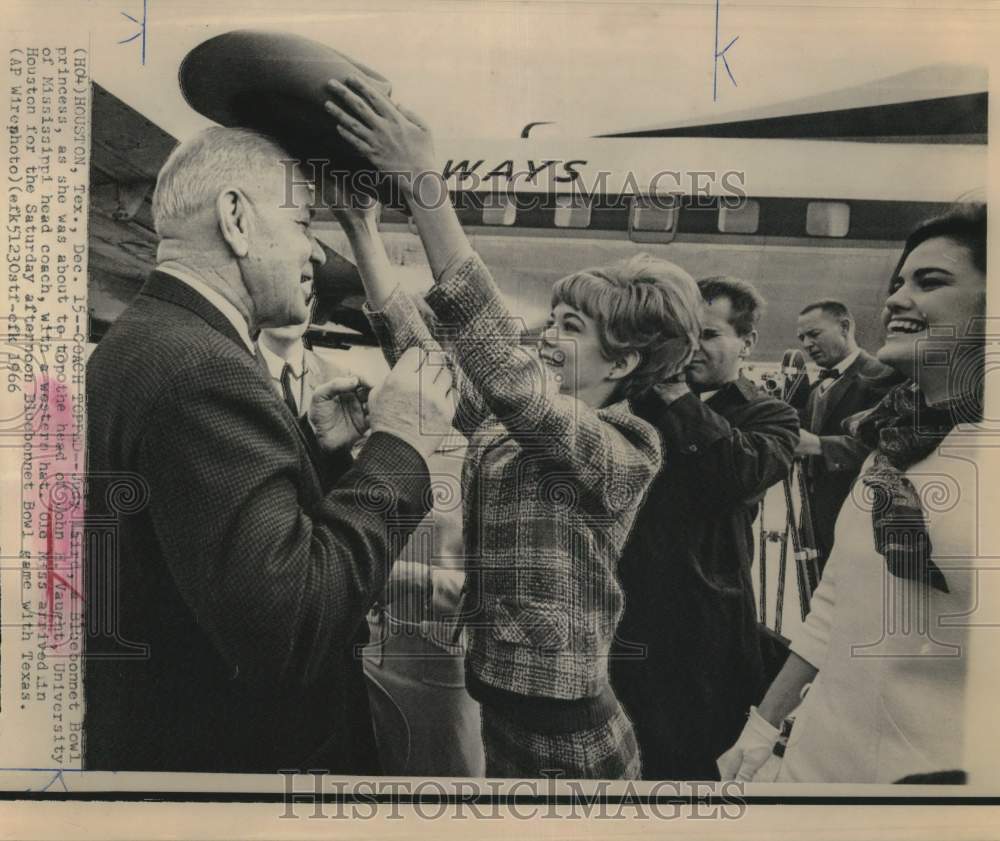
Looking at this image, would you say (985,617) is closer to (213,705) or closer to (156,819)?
(213,705)

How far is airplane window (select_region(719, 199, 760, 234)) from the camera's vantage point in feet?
6.91

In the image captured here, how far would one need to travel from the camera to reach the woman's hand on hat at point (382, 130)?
6.70ft

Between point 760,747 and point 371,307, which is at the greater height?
point 371,307

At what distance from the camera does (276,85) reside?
2.02m

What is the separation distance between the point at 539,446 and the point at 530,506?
15 cm

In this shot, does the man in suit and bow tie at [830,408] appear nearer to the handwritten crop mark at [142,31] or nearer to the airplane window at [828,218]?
the airplane window at [828,218]

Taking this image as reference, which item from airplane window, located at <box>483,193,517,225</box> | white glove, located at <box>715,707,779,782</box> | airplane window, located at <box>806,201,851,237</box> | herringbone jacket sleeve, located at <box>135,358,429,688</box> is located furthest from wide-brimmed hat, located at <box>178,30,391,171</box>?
white glove, located at <box>715,707,779,782</box>

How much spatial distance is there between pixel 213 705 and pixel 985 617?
189 cm

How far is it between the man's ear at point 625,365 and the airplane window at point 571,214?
336mm

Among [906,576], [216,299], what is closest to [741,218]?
[906,576]

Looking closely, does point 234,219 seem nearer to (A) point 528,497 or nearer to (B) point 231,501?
(B) point 231,501

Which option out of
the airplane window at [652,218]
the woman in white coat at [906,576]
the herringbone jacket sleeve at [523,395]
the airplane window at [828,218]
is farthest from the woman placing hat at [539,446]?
the woman in white coat at [906,576]

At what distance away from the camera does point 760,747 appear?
6.95ft

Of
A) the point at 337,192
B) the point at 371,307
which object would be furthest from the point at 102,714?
the point at 337,192
